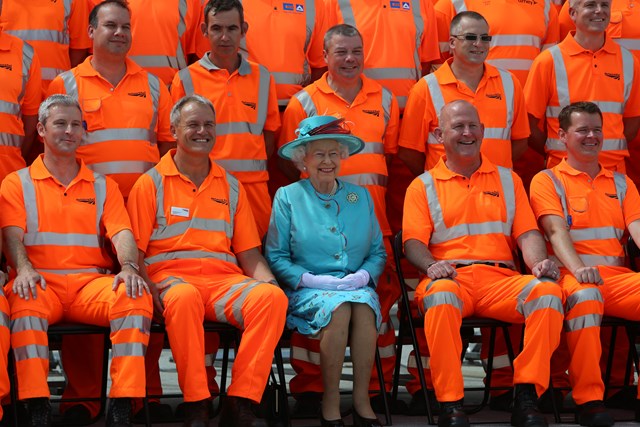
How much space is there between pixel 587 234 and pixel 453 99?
1150mm

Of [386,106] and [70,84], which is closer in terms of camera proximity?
[70,84]

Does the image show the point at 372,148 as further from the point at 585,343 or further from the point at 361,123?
the point at 585,343

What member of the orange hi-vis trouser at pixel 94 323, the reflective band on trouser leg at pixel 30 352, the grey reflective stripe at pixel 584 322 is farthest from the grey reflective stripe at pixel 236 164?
the grey reflective stripe at pixel 584 322

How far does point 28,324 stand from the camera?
569cm

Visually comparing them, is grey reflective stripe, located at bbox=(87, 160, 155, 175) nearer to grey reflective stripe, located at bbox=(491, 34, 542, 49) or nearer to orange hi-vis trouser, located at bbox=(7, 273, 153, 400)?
orange hi-vis trouser, located at bbox=(7, 273, 153, 400)

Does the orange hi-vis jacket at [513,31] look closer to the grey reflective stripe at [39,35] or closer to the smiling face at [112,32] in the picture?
the smiling face at [112,32]

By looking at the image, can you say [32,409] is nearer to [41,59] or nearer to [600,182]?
[41,59]

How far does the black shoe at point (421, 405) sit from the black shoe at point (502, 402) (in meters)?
0.41

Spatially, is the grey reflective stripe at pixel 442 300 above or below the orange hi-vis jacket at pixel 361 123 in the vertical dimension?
below

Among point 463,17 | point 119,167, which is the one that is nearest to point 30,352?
point 119,167

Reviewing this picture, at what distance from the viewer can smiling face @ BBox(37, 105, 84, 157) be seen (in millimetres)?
6250

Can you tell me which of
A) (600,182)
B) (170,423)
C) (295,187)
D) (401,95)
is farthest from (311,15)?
(170,423)

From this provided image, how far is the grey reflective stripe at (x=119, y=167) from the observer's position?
6805 millimetres

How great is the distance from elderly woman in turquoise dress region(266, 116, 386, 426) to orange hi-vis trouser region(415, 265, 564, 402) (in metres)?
0.31
